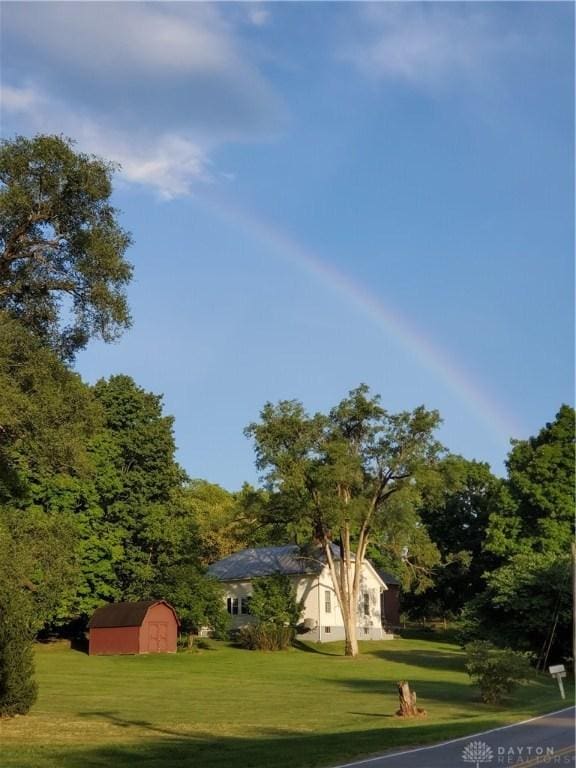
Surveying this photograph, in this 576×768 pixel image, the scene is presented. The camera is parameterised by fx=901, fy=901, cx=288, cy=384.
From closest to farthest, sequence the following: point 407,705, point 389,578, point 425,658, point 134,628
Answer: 1. point 407,705
2. point 425,658
3. point 134,628
4. point 389,578

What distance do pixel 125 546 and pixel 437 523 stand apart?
41.3m

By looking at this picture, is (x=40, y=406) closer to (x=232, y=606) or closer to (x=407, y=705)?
(x=407, y=705)

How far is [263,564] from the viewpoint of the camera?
79.7 metres

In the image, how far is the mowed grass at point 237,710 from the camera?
19.5 metres

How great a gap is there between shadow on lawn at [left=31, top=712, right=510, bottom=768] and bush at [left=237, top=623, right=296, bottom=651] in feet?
135

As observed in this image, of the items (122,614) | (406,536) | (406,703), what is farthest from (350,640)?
(406,703)

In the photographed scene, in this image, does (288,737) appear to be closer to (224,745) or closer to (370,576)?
(224,745)

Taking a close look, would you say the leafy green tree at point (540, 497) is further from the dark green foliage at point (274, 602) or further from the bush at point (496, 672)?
the bush at point (496, 672)

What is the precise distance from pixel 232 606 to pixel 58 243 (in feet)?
185

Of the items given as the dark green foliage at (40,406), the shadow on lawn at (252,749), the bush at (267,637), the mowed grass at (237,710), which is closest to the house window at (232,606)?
the bush at (267,637)

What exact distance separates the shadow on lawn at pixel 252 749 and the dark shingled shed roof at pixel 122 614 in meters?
37.4

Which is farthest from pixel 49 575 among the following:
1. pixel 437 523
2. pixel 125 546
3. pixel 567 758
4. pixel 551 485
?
pixel 437 523

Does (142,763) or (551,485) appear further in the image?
(551,485)

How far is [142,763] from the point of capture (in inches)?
723
